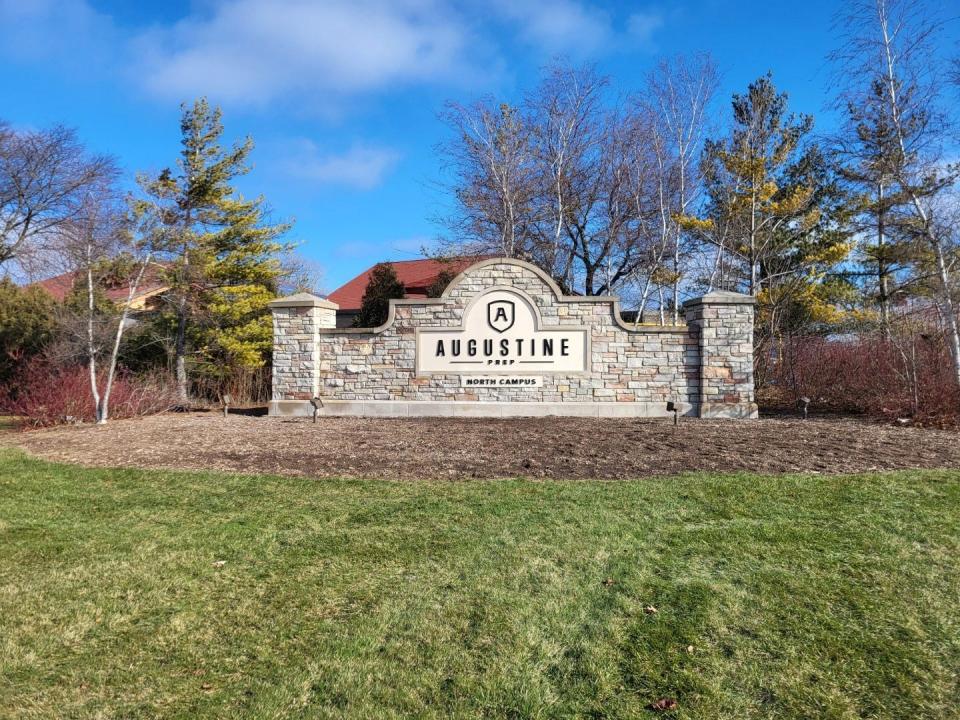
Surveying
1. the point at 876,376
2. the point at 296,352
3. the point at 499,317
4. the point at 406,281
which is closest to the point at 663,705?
the point at 499,317

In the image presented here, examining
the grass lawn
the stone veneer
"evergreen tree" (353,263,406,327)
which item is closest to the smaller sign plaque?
the stone veneer

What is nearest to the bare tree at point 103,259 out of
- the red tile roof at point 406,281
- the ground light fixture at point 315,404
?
the ground light fixture at point 315,404

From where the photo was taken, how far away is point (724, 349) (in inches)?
466

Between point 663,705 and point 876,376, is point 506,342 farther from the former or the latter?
point 663,705

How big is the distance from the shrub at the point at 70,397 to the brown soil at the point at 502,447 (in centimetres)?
111

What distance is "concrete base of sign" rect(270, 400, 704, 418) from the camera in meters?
11.9

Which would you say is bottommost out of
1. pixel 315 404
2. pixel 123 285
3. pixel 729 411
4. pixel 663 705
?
pixel 663 705

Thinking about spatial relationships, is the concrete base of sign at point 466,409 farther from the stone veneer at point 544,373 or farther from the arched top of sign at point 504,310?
the arched top of sign at point 504,310

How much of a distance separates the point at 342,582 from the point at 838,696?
2573 millimetres

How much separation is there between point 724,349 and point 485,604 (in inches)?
390

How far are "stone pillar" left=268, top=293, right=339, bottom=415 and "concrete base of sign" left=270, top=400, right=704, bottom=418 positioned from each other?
18 centimetres

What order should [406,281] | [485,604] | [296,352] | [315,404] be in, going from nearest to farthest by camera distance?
[485,604], [315,404], [296,352], [406,281]

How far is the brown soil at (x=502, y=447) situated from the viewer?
668 centimetres

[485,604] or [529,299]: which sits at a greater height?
[529,299]
